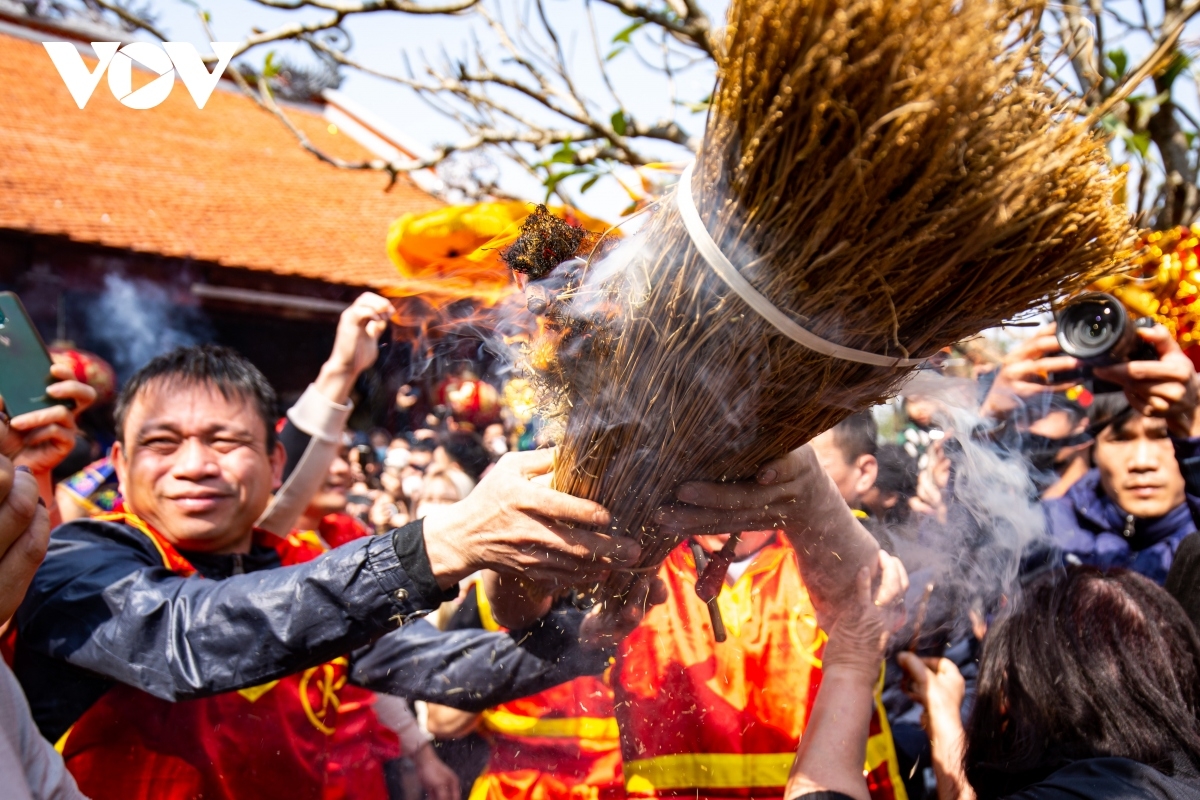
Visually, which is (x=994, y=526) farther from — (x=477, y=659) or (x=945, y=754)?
(x=477, y=659)

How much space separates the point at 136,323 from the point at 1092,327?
28.8 ft

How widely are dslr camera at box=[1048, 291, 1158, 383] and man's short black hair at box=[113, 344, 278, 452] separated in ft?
7.15

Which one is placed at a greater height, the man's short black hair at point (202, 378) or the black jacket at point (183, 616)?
the man's short black hair at point (202, 378)

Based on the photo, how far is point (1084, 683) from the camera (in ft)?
5.98

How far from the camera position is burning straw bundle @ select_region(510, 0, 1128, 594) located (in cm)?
111

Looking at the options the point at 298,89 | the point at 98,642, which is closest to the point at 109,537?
the point at 98,642

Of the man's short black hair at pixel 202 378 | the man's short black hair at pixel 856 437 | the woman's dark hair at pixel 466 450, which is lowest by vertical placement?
the woman's dark hair at pixel 466 450

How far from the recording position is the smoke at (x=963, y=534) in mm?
2252

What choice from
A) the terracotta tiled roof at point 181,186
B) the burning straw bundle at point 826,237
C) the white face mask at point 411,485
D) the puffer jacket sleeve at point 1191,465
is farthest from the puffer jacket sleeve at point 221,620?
the terracotta tiled roof at point 181,186

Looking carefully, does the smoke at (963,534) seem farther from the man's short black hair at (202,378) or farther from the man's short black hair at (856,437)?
the man's short black hair at (202,378)

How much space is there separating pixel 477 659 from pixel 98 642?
896 mm

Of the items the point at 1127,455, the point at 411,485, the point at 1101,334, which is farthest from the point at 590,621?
the point at 411,485

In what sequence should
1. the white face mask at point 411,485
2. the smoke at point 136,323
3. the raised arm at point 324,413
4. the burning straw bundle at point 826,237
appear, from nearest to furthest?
1. the burning straw bundle at point 826,237
2. the raised arm at point 324,413
3. the white face mask at point 411,485
4. the smoke at point 136,323

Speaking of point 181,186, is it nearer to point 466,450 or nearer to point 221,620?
point 466,450
